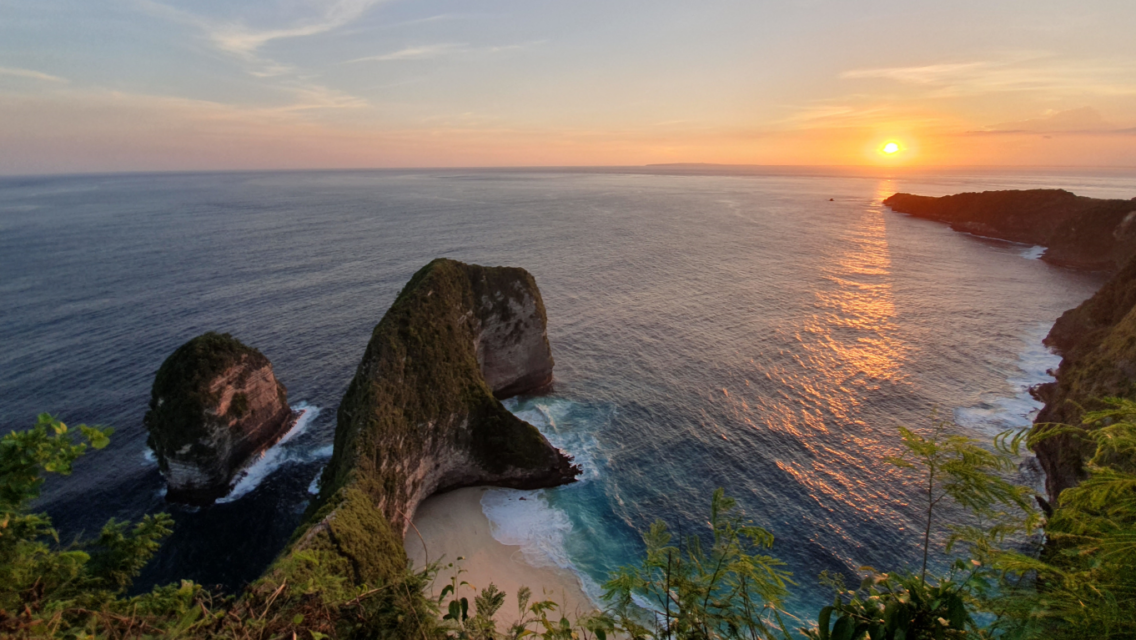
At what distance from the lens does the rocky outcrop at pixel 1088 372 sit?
32188 mm

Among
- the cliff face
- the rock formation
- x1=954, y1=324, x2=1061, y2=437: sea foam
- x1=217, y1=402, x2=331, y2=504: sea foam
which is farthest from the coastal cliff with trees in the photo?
x1=217, y1=402, x2=331, y2=504: sea foam

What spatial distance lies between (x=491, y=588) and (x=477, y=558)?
2697 cm

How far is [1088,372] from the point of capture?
1468 inches

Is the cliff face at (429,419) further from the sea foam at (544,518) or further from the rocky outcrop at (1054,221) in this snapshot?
the rocky outcrop at (1054,221)

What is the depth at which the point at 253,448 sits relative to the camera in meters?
40.9

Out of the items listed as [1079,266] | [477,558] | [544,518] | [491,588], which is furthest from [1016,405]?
[1079,266]

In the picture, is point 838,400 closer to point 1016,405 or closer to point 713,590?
point 1016,405

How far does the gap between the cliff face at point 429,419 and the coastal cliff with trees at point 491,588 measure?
14 centimetres

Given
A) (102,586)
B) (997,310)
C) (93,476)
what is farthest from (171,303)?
(997,310)

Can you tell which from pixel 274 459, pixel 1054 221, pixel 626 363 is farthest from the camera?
pixel 1054 221

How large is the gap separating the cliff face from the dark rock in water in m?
9.52

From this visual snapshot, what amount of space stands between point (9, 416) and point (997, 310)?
114422 millimetres

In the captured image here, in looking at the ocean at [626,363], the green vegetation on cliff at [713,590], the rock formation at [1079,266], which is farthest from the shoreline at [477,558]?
the rock formation at [1079,266]

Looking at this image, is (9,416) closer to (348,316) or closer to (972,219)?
(348,316)
